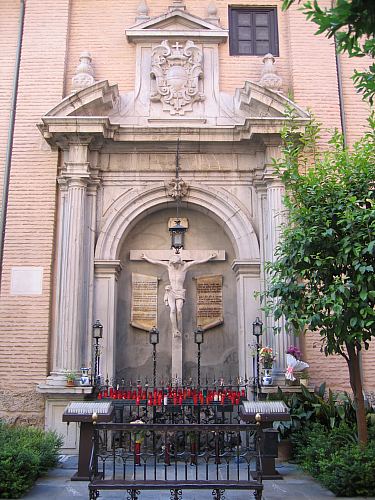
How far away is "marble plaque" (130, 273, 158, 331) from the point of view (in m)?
12.7

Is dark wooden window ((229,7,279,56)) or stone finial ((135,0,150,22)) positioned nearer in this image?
stone finial ((135,0,150,22))

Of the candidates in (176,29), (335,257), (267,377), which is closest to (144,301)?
(267,377)

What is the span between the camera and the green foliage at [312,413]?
1016 cm

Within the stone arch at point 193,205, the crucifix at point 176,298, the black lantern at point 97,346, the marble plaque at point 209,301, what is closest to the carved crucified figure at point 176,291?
the crucifix at point 176,298

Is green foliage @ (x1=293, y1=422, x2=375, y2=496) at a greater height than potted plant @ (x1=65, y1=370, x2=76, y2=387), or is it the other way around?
potted plant @ (x1=65, y1=370, x2=76, y2=387)

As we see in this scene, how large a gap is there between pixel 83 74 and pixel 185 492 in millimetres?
8833

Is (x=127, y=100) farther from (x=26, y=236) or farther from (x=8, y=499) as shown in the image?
(x=8, y=499)

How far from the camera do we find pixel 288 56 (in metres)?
13.8

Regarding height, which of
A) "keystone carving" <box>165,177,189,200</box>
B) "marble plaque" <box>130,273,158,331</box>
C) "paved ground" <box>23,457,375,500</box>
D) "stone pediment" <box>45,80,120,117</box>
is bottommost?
"paved ground" <box>23,457,375,500</box>

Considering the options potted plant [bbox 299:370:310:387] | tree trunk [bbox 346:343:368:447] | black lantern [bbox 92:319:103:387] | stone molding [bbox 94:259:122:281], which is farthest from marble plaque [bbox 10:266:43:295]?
tree trunk [bbox 346:343:368:447]

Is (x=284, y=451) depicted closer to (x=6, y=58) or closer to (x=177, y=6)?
(x=177, y=6)

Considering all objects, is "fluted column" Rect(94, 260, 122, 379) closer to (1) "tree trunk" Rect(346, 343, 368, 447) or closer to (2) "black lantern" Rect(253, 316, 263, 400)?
(2) "black lantern" Rect(253, 316, 263, 400)

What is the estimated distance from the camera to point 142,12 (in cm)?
1386

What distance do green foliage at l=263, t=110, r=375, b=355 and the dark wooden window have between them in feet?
18.3
